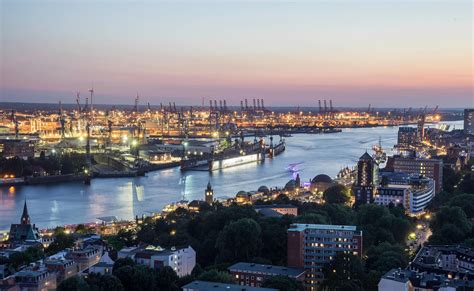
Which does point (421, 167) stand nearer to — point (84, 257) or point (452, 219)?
point (452, 219)

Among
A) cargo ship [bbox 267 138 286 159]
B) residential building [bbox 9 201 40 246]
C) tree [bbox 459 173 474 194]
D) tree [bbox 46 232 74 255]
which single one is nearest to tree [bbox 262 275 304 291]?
tree [bbox 46 232 74 255]

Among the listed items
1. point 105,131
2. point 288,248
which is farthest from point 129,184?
point 105,131

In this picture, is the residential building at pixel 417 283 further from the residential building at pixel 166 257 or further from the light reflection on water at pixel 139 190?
the light reflection on water at pixel 139 190

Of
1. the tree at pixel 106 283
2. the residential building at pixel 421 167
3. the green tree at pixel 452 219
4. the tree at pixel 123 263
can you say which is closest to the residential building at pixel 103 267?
the tree at pixel 123 263

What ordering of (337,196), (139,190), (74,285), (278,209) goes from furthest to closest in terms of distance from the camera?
(139,190) < (337,196) < (278,209) < (74,285)

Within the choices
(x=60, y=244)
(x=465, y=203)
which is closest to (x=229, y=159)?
(x=465, y=203)

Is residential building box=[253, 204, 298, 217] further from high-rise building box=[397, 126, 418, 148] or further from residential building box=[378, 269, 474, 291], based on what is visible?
high-rise building box=[397, 126, 418, 148]
